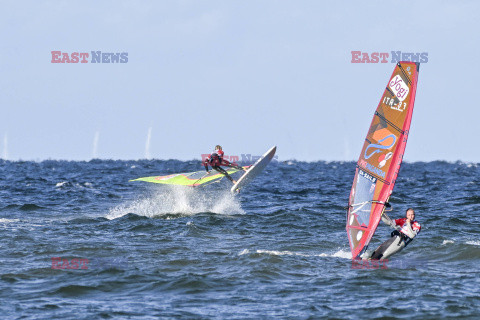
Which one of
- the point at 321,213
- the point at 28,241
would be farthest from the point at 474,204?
the point at 28,241

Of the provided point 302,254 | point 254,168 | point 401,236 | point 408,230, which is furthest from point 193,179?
point 408,230

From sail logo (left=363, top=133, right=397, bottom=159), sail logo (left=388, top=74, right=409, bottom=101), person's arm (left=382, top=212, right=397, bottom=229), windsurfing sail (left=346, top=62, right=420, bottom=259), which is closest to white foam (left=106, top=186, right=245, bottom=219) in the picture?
windsurfing sail (left=346, top=62, right=420, bottom=259)

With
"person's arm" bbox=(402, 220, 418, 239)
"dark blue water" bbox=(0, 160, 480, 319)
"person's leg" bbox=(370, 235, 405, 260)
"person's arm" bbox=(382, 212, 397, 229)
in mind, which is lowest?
"dark blue water" bbox=(0, 160, 480, 319)

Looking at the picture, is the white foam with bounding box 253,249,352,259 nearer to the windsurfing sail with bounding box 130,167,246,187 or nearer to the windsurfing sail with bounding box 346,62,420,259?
the windsurfing sail with bounding box 346,62,420,259

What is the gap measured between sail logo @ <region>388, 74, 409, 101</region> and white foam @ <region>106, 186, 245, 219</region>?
11810 millimetres

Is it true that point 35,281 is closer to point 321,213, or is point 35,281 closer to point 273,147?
point 273,147

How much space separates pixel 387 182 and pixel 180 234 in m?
7.21

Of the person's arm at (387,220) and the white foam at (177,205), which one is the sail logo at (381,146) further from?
the white foam at (177,205)

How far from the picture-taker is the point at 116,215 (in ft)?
82.6

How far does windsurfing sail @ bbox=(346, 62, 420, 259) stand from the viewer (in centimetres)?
1512

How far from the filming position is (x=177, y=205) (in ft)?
93.4

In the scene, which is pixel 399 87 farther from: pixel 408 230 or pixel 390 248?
pixel 390 248

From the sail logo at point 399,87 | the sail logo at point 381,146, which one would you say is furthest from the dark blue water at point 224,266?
the sail logo at point 399,87

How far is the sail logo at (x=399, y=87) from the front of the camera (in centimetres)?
1514
